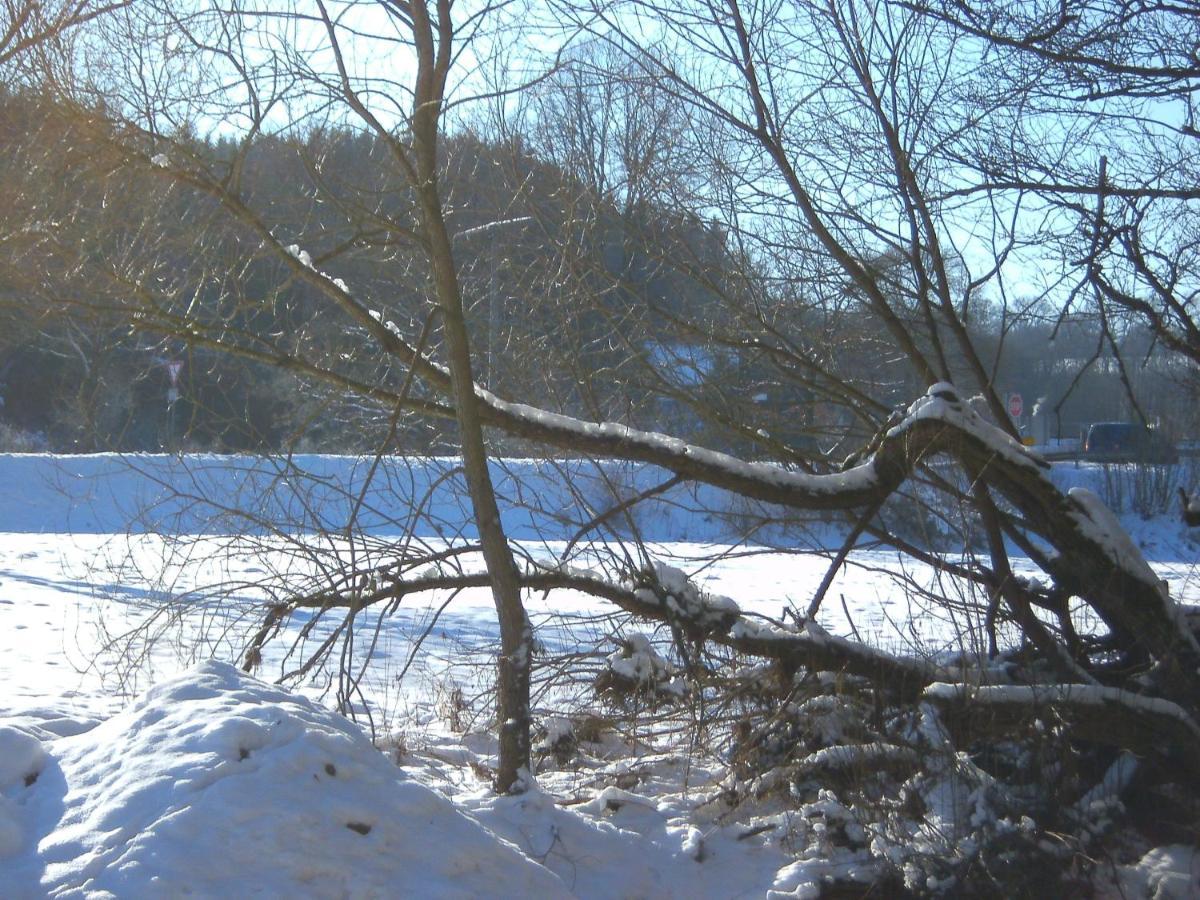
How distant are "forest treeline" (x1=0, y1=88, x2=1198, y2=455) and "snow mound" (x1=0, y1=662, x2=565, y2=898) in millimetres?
2037

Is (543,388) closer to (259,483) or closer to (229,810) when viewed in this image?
(259,483)

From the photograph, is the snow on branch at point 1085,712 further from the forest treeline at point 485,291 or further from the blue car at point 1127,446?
the blue car at point 1127,446

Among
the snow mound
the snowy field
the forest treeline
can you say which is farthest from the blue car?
the snow mound

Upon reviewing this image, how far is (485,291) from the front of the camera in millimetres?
6574

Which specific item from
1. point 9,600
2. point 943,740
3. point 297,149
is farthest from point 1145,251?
point 9,600

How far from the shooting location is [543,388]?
20.9ft

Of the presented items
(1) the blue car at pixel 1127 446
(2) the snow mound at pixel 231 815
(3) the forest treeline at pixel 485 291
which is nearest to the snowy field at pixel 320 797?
(2) the snow mound at pixel 231 815

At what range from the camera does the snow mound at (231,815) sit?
2.78 metres

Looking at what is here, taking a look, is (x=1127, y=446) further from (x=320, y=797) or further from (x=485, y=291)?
→ (x=320, y=797)

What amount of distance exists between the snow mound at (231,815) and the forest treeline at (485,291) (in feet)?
6.68

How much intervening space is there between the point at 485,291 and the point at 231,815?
13.4ft

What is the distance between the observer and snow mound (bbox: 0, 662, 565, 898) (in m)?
2.78

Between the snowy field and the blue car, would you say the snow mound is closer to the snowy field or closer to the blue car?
the snowy field

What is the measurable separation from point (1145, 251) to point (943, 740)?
2.98 metres
